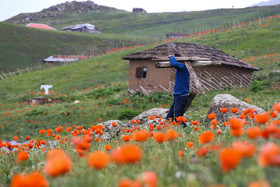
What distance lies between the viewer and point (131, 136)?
14.3 ft

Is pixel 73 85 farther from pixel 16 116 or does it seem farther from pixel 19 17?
pixel 19 17

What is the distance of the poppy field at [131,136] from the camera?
5.14 ft

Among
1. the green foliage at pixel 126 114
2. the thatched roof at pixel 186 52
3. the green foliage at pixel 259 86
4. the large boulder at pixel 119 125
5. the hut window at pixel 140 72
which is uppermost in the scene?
the thatched roof at pixel 186 52

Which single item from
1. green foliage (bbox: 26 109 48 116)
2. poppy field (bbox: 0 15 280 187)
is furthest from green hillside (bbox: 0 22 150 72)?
green foliage (bbox: 26 109 48 116)

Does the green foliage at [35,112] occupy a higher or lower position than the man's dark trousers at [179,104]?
lower

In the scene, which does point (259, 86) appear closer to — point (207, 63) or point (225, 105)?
point (225, 105)

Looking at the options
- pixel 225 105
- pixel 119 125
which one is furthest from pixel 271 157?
pixel 119 125

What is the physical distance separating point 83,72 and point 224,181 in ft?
109

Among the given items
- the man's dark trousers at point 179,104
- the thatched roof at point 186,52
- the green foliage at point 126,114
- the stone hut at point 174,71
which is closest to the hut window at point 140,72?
the stone hut at point 174,71

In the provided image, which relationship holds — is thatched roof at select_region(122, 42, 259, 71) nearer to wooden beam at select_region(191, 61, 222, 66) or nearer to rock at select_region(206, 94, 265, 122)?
rock at select_region(206, 94, 265, 122)

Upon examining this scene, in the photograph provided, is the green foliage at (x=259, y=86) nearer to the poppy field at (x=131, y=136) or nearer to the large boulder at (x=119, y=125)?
the poppy field at (x=131, y=136)

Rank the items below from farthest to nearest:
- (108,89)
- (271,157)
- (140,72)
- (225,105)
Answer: (108,89) → (140,72) → (225,105) → (271,157)

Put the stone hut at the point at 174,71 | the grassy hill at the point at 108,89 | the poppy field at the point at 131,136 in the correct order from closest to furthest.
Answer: the poppy field at the point at 131,136 → the grassy hill at the point at 108,89 → the stone hut at the point at 174,71

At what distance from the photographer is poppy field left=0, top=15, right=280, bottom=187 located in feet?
5.14
